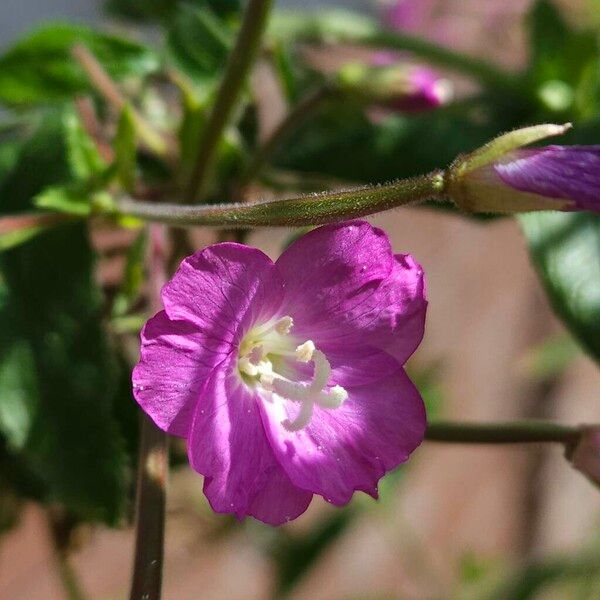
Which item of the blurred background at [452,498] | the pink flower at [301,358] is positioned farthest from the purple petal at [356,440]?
the blurred background at [452,498]

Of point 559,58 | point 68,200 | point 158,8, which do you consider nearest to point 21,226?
point 68,200

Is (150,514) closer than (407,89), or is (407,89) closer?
(150,514)

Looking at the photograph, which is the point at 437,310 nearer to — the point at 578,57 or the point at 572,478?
the point at 572,478

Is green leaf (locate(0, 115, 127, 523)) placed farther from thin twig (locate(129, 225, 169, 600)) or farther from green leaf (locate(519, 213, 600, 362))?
green leaf (locate(519, 213, 600, 362))

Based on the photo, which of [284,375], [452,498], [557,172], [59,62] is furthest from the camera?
[452,498]

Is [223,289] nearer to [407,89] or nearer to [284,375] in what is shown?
[284,375]

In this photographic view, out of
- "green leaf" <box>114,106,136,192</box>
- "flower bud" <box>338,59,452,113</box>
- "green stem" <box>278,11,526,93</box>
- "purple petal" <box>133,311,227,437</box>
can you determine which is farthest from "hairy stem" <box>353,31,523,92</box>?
"purple petal" <box>133,311,227,437</box>
